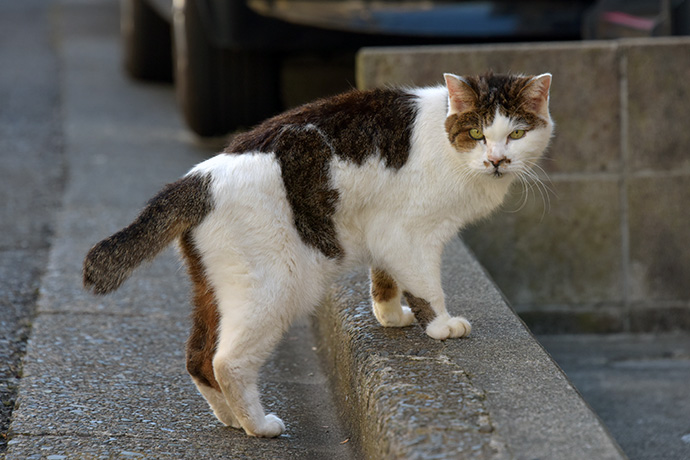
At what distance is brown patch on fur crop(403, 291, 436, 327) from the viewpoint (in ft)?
8.37

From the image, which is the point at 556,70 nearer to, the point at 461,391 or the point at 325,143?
the point at 325,143

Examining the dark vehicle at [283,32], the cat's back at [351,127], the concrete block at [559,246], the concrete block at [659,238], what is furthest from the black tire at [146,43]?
the cat's back at [351,127]

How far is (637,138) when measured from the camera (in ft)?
13.7

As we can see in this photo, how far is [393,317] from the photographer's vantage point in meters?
2.72

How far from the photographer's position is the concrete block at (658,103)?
409cm

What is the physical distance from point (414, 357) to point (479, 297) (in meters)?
0.61

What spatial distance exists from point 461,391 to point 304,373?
1000mm

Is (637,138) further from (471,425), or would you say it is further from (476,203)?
(471,425)

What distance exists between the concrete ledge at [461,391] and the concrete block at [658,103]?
1.59 metres

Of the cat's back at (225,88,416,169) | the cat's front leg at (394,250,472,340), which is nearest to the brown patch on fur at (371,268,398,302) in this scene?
the cat's front leg at (394,250,472,340)

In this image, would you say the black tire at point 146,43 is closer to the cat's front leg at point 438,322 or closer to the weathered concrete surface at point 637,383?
the weathered concrete surface at point 637,383

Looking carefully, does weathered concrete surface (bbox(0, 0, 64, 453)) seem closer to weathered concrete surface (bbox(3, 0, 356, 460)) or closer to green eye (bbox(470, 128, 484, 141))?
weathered concrete surface (bbox(3, 0, 356, 460))

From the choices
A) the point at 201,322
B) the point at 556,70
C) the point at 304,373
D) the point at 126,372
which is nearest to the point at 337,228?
the point at 201,322

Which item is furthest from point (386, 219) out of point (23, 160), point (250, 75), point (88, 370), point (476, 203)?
point (23, 160)
